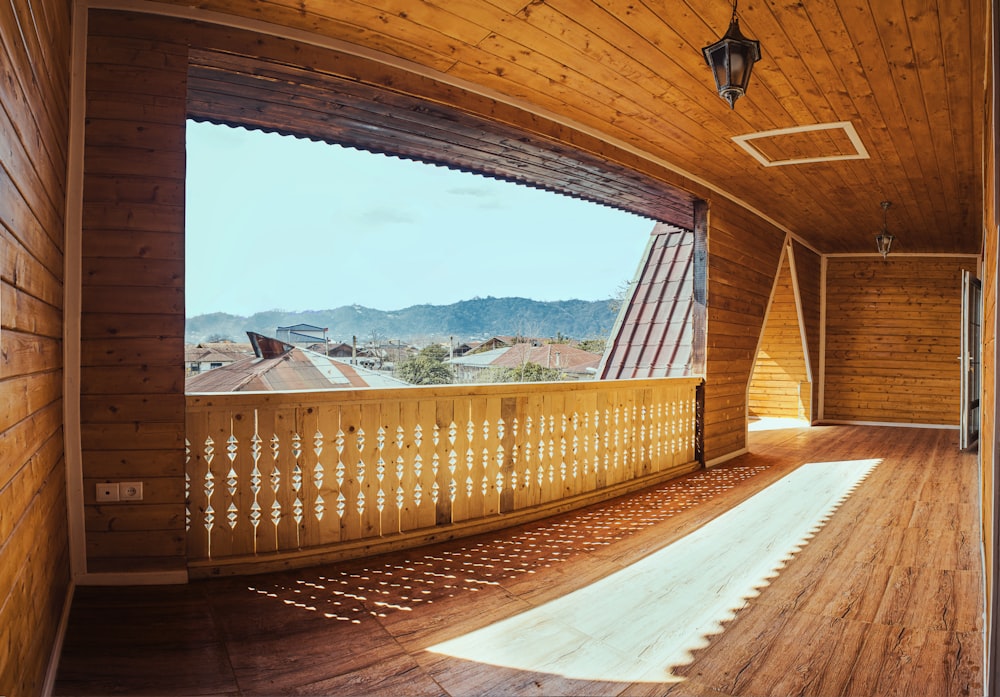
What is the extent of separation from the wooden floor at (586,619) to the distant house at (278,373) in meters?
0.96

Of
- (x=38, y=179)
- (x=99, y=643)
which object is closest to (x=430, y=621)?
(x=99, y=643)

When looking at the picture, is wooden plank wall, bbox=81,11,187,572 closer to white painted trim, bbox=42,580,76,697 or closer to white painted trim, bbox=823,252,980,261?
white painted trim, bbox=42,580,76,697

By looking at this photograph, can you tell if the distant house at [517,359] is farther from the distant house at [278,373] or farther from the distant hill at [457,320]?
the distant house at [278,373]

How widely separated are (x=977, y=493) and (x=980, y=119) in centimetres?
297

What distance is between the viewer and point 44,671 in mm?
1898

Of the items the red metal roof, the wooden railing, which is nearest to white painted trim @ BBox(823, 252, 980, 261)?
the red metal roof

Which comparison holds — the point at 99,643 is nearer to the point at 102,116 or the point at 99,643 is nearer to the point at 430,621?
the point at 430,621

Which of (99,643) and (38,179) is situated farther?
(99,643)

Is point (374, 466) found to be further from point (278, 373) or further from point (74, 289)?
point (74, 289)

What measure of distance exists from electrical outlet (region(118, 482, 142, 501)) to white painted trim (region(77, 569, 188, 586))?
13.5 inches

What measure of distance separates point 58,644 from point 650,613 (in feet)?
7.43

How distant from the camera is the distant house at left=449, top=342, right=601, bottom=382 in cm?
723

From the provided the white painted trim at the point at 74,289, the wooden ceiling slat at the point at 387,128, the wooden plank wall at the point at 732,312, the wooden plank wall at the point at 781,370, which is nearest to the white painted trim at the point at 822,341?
the wooden plank wall at the point at 781,370

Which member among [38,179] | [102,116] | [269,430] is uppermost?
[102,116]
